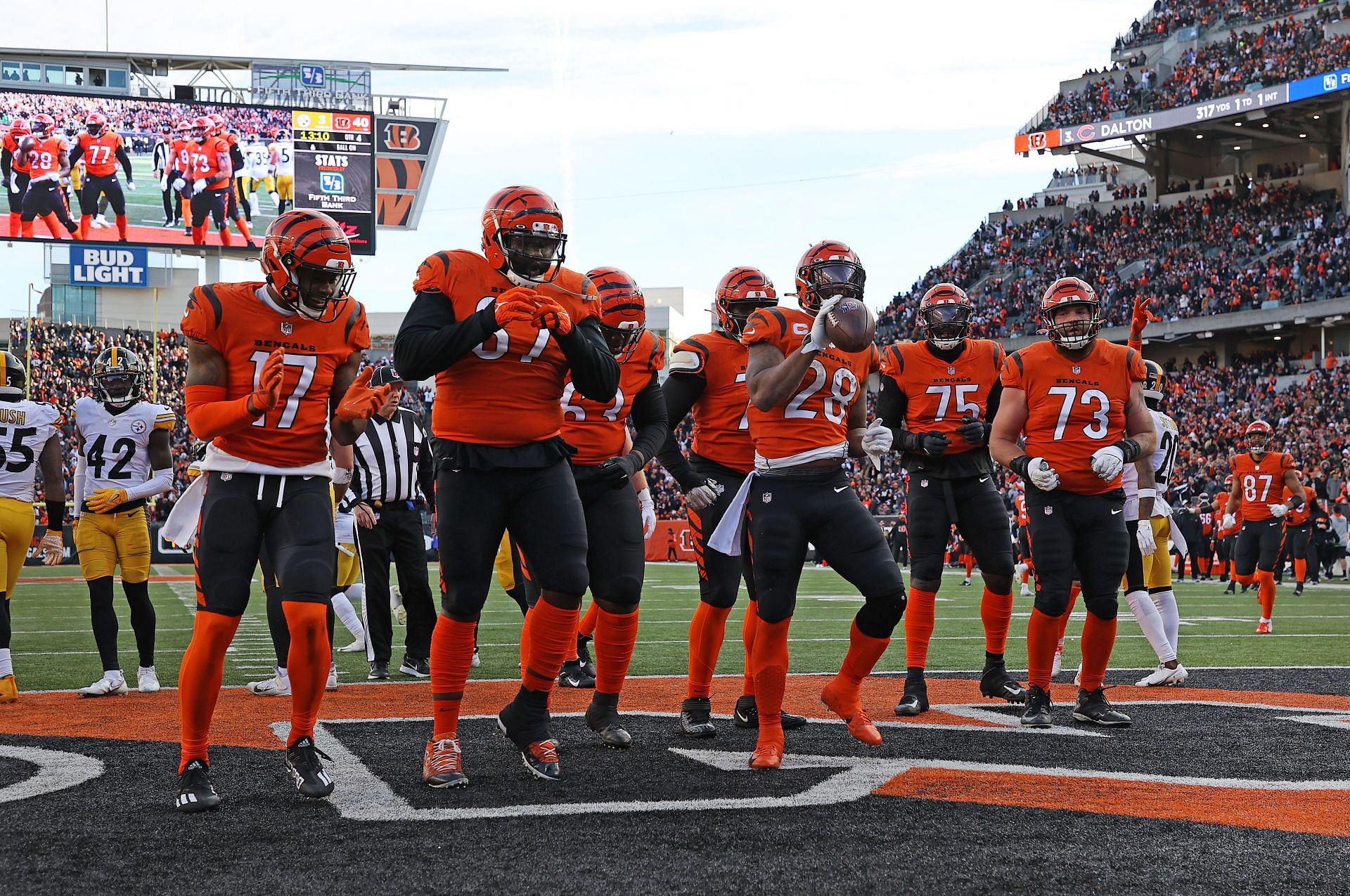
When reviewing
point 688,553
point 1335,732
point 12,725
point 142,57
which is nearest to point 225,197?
point 142,57

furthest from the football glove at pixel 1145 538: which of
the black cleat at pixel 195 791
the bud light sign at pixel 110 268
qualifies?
the bud light sign at pixel 110 268

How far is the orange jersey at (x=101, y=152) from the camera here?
1158 inches

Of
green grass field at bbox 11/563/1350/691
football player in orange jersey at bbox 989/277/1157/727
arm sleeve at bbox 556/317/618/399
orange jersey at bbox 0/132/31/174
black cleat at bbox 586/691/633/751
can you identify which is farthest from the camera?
orange jersey at bbox 0/132/31/174

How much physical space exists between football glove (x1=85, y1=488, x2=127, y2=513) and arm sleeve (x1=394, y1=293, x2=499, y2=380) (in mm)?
3476

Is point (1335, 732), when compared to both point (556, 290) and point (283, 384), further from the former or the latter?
point (283, 384)

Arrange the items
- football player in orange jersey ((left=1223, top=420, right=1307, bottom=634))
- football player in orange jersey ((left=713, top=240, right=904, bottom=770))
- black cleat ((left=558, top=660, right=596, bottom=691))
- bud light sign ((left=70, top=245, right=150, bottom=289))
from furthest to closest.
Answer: bud light sign ((left=70, top=245, right=150, bottom=289)) → football player in orange jersey ((left=1223, top=420, right=1307, bottom=634)) → black cleat ((left=558, top=660, right=596, bottom=691)) → football player in orange jersey ((left=713, top=240, right=904, bottom=770))

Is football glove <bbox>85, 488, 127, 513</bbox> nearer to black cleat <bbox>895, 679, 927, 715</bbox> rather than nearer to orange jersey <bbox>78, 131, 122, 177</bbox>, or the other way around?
black cleat <bbox>895, 679, 927, 715</bbox>

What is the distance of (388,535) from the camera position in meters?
8.16

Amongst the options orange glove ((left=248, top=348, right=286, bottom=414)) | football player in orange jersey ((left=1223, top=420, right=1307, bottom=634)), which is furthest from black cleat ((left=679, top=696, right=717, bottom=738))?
football player in orange jersey ((left=1223, top=420, right=1307, bottom=634))

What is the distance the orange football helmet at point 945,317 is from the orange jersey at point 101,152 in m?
27.0

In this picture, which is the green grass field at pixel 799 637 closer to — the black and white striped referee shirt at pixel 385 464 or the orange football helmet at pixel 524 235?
the black and white striped referee shirt at pixel 385 464

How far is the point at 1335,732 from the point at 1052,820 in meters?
2.32

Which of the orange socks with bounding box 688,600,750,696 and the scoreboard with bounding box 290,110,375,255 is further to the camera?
the scoreboard with bounding box 290,110,375,255

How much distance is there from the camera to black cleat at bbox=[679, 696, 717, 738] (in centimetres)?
564
